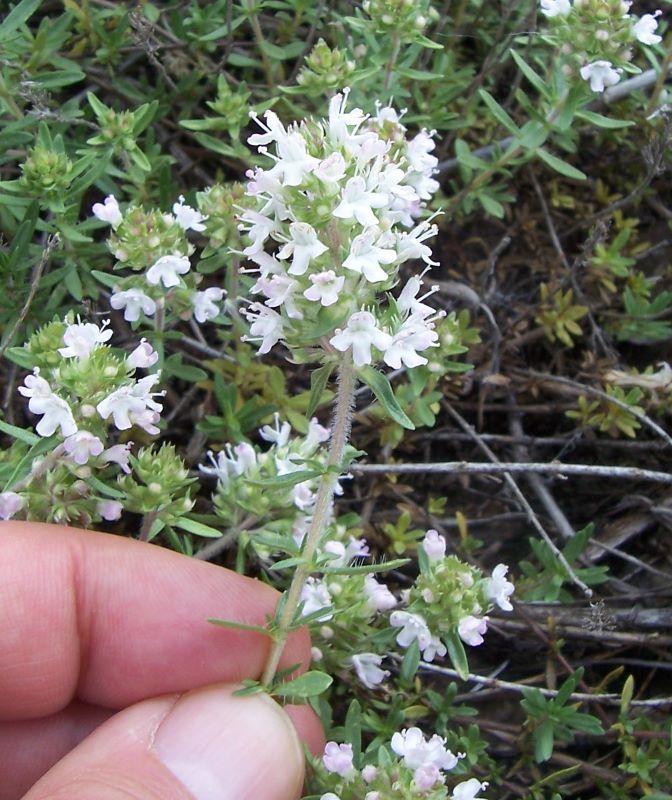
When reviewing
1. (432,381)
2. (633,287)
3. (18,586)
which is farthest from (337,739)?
Answer: (633,287)

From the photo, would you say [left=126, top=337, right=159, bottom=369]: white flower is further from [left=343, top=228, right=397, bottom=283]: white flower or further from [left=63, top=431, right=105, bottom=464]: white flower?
[left=343, top=228, right=397, bottom=283]: white flower

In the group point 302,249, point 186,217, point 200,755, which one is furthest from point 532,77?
point 200,755

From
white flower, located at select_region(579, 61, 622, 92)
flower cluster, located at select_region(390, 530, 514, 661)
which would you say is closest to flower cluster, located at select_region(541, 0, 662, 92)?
white flower, located at select_region(579, 61, 622, 92)

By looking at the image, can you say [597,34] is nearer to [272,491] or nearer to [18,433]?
[272,491]

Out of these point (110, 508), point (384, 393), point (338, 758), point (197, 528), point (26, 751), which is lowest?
point (26, 751)

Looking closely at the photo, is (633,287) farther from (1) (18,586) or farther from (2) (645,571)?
(1) (18,586)

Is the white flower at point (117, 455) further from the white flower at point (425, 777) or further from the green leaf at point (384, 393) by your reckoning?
the white flower at point (425, 777)
